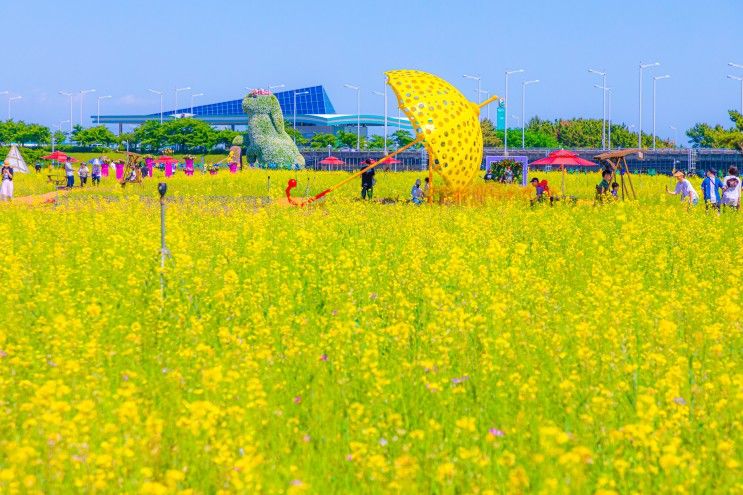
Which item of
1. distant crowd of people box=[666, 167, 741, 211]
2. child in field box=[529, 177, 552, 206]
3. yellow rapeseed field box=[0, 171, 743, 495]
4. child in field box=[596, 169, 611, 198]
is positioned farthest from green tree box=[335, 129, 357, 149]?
yellow rapeseed field box=[0, 171, 743, 495]

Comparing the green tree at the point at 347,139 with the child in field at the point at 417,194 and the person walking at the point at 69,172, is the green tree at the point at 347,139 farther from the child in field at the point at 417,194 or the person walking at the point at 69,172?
the child in field at the point at 417,194

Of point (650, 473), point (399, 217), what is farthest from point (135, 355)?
point (399, 217)

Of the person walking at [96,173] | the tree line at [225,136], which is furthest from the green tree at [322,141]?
the person walking at [96,173]

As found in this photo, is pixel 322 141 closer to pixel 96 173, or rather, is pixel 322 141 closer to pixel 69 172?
pixel 96 173

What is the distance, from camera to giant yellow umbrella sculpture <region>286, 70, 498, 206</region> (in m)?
18.4

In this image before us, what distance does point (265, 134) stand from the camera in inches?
1953

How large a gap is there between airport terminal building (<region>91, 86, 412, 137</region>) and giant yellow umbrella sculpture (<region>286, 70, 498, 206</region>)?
129337mm

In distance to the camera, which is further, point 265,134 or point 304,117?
point 304,117

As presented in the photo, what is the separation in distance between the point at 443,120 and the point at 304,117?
137 m

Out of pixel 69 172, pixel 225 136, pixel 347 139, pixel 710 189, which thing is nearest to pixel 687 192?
pixel 710 189

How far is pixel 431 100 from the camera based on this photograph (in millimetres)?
18609

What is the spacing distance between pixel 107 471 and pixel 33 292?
15.2ft

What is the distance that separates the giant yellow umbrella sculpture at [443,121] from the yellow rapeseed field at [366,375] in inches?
280

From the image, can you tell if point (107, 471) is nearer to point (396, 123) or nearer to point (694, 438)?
point (694, 438)
